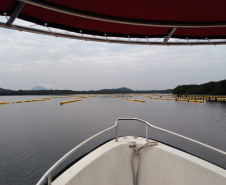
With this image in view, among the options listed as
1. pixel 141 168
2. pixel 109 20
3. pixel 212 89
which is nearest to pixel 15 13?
pixel 109 20

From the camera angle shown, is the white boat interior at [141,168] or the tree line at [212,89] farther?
the tree line at [212,89]

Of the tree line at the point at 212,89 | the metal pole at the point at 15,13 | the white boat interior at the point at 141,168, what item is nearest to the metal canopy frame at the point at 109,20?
the metal pole at the point at 15,13

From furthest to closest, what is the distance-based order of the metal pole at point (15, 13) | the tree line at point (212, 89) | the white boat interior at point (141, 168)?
the tree line at point (212, 89), the white boat interior at point (141, 168), the metal pole at point (15, 13)

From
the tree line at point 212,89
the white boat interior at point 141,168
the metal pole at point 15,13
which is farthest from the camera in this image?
the tree line at point 212,89

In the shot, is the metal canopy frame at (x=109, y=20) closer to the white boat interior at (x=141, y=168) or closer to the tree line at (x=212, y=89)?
the white boat interior at (x=141, y=168)

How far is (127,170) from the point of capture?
3988 mm

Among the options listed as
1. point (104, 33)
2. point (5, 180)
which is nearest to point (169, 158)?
point (104, 33)

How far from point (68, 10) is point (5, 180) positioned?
304 inches

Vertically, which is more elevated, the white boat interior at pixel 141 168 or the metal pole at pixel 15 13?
the metal pole at pixel 15 13

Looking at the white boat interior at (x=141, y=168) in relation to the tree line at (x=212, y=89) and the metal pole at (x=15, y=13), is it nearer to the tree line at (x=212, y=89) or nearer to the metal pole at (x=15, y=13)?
the metal pole at (x=15, y=13)

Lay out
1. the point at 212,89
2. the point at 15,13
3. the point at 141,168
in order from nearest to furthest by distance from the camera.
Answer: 1. the point at 15,13
2. the point at 141,168
3. the point at 212,89

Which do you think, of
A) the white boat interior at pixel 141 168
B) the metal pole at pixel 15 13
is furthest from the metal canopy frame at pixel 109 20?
the white boat interior at pixel 141 168

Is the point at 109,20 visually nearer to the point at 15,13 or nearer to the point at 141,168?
the point at 15,13

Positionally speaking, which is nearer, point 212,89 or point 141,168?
point 141,168
